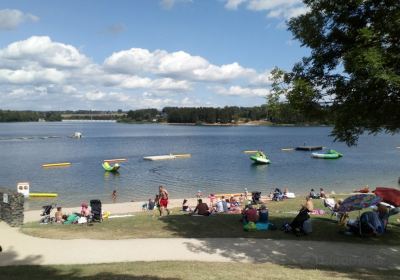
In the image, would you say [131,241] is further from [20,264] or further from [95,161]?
[95,161]

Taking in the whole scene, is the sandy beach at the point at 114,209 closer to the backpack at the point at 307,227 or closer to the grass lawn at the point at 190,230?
the grass lawn at the point at 190,230

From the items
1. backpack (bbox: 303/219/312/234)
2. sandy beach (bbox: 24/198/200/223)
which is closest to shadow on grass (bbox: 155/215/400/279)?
backpack (bbox: 303/219/312/234)

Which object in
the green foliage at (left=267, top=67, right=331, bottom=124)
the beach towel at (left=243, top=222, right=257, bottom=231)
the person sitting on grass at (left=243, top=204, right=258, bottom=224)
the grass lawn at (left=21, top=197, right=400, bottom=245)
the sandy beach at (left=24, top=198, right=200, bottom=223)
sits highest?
the green foliage at (left=267, top=67, right=331, bottom=124)

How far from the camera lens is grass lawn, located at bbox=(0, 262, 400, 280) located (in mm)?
10422

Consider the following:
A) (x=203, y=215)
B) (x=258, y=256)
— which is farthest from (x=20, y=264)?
(x=203, y=215)

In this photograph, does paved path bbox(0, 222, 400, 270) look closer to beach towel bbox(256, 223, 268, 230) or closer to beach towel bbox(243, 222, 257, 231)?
beach towel bbox(243, 222, 257, 231)

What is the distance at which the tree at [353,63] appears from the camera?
1081 cm

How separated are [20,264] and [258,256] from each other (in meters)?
6.79

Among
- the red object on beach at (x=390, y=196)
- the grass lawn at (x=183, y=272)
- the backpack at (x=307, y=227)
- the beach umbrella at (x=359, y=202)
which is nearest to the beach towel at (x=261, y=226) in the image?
the backpack at (x=307, y=227)

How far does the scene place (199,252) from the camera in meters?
13.6

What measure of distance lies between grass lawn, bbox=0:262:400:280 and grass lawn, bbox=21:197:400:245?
364 centimetres

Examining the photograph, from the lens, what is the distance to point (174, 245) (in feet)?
47.3

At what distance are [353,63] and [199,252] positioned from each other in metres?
7.03

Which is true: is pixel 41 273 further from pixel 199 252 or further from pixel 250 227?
pixel 250 227
